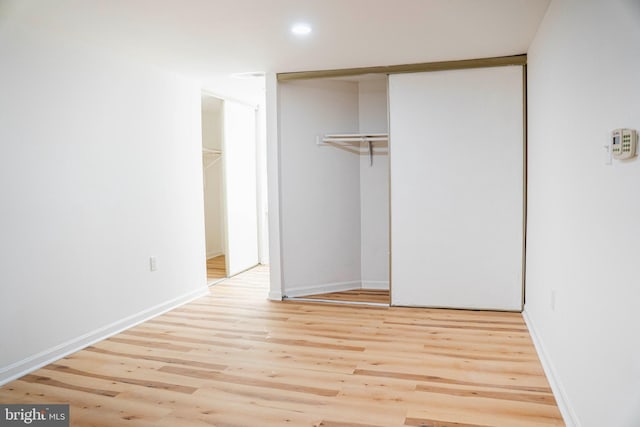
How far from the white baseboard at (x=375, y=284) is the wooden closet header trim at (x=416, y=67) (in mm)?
2198

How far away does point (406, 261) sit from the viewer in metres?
4.41

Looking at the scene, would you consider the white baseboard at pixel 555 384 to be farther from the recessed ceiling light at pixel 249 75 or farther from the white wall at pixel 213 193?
the white wall at pixel 213 193

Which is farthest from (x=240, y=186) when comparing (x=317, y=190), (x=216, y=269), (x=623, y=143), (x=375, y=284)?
(x=623, y=143)

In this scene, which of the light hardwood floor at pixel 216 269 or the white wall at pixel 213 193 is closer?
the light hardwood floor at pixel 216 269

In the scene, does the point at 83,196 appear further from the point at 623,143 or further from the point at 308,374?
the point at 623,143

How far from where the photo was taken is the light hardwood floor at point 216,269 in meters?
6.02

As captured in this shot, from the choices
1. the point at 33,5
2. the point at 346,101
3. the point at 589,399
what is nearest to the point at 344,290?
the point at 346,101

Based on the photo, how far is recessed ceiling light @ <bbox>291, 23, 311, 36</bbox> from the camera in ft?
10.6

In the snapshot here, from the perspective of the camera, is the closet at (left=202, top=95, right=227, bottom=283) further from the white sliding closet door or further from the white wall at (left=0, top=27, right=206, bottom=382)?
the white sliding closet door

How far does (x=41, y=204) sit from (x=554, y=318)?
3.24 m

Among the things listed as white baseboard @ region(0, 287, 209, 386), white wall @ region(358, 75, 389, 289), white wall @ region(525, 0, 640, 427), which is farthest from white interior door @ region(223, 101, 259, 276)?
white wall @ region(525, 0, 640, 427)

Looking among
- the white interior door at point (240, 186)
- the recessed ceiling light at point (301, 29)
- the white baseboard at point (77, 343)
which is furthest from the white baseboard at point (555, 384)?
the white interior door at point (240, 186)

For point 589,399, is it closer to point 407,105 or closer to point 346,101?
point 407,105

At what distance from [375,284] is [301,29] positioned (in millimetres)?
2916
